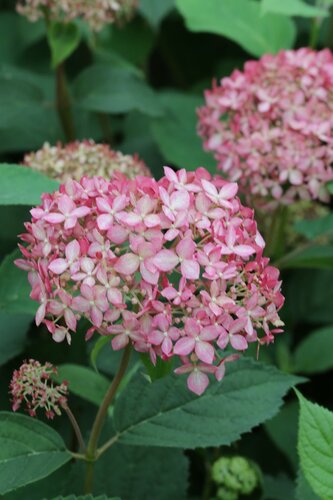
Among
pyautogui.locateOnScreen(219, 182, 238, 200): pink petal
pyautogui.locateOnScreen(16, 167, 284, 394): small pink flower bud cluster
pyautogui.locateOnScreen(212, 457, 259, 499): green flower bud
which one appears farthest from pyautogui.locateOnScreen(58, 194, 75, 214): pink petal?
pyautogui.locateOnScreen(212, 457, 259, 499): green flower bud

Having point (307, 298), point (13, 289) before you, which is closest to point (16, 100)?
point (13, 289)

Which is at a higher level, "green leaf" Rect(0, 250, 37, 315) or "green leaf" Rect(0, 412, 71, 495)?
"green leaf" Rect(0, 250, 37, 315)

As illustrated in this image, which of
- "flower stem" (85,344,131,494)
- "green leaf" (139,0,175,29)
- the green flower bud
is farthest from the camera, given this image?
"green leaf" (139,0,175,29)

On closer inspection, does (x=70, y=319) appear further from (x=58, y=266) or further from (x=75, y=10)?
(x=75, y=10)

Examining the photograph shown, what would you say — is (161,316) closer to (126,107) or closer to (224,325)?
(224,325)

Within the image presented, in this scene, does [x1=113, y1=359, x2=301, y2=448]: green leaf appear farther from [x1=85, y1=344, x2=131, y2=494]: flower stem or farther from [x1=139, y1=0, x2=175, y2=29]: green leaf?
[x1=139, y1=0, x2=175, y2=29]: green leaf

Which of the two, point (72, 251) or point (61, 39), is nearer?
point (72, 251)
